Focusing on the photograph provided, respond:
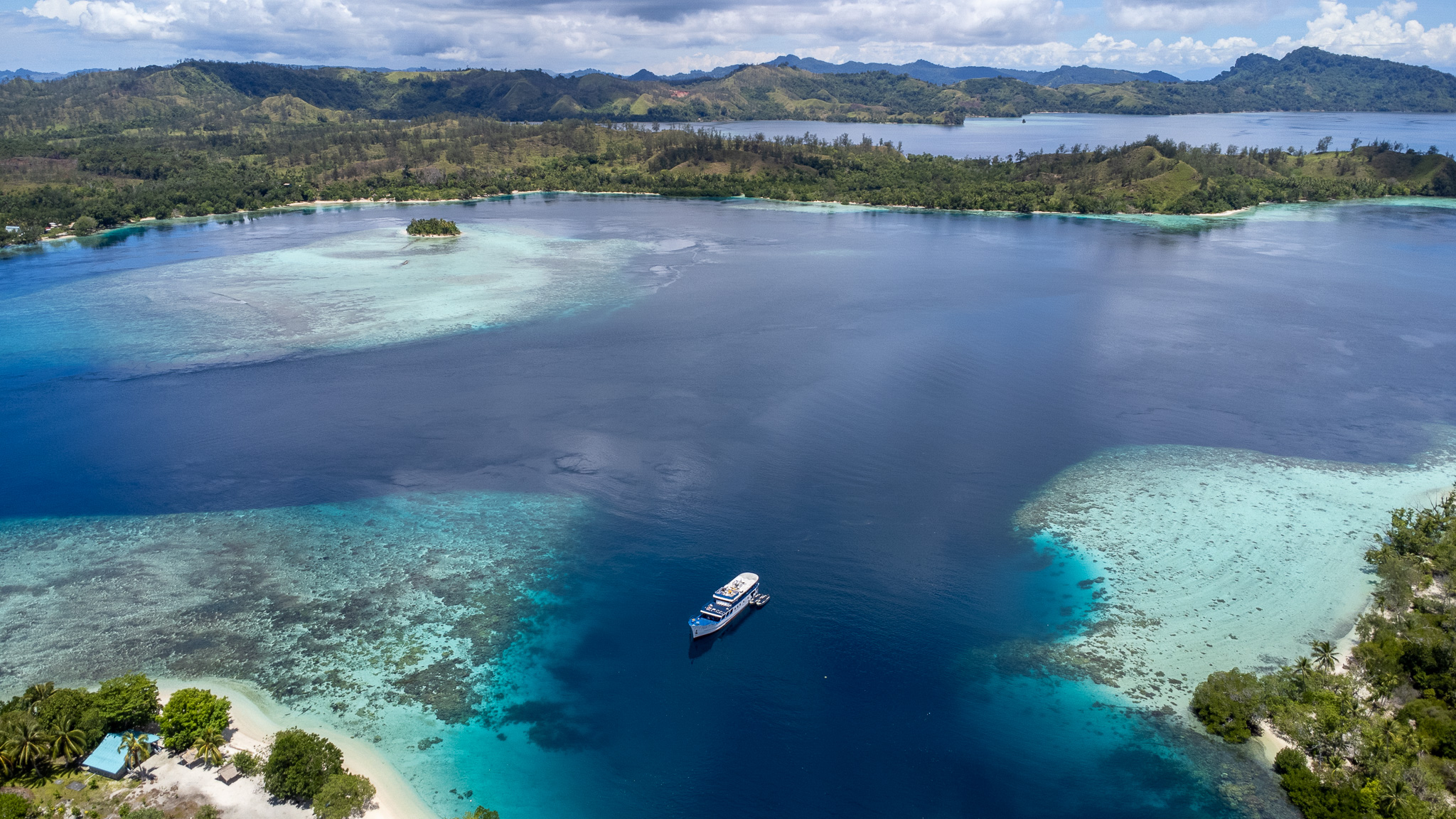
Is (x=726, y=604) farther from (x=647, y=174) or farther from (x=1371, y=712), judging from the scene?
(x=647, y=174)

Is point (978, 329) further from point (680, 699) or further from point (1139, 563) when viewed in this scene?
point (680, 699)

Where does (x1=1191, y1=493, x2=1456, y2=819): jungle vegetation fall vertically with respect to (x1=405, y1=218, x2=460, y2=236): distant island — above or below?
below

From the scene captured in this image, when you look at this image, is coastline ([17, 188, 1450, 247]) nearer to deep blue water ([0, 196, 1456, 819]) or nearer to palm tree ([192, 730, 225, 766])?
deep blue water ([0, 196, 1456, 819])

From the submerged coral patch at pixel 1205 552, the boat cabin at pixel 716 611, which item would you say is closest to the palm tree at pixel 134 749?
the boat cabin at pixel 716 611

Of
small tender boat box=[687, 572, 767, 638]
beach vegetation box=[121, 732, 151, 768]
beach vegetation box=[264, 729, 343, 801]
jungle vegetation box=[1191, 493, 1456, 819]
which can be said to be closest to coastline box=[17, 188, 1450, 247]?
jungle vegetation box=[1191, 493, 1456, 819]

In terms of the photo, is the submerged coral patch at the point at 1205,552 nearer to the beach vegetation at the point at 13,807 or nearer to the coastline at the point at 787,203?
the beach vegetation at the point at 13,807

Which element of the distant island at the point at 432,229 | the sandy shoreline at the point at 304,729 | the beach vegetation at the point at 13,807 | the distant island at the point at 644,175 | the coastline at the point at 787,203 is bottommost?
the sandy shoreline at the point at 304,729

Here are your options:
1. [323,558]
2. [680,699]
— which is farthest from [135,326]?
[680,699]
